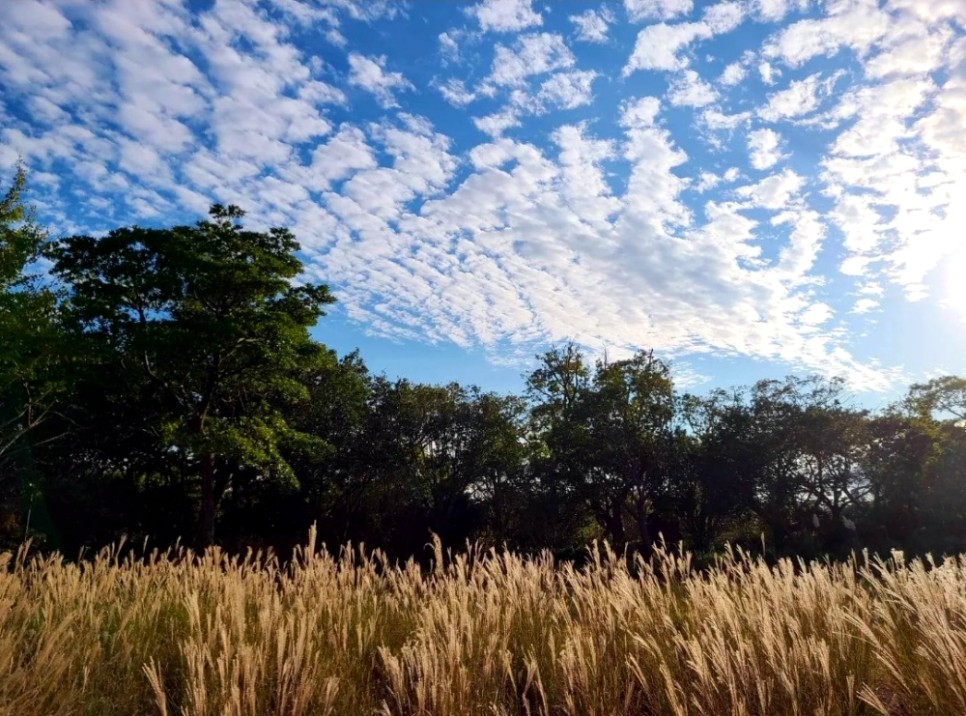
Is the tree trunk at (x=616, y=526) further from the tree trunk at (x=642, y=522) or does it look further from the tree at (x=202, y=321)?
the tree at (x=202, y=321)

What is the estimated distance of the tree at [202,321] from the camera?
57.0ft

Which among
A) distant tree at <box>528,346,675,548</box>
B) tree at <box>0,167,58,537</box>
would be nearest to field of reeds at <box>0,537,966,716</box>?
tree at <box>0,167,58,537</box>

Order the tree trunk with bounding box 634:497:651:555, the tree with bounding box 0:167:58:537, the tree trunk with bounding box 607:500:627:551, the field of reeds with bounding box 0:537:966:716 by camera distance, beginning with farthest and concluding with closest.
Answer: the tree trunk with bounding box 607:500:627:551 → the tree trunk with bounding box 634:497:651:555 → the tree with bounding box 0:167:58:537 → the field of reeds with bounding box 0:537:966:716

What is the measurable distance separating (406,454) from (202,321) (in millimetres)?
11908

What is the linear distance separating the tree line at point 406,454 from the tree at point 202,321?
82 mm

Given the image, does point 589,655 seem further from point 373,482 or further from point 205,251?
point 373,482

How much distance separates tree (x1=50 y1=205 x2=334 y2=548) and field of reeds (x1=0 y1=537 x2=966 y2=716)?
530 inches

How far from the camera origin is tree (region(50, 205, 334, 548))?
17.4m

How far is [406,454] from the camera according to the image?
1073 inches

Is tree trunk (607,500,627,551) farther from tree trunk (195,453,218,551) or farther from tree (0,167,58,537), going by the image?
tree (0,167,58,537)

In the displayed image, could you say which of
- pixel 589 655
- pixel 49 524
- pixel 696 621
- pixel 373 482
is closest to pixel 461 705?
pixel 589 655

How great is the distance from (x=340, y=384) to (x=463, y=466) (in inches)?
276

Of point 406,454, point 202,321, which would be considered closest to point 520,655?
point 202,321

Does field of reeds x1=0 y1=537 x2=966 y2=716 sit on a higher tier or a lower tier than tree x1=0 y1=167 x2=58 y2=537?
lower
